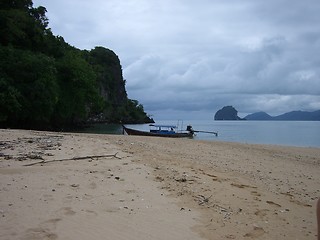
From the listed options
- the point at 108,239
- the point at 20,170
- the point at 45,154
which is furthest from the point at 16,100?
the point at 108,239

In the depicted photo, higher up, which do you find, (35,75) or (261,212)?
(35,75)

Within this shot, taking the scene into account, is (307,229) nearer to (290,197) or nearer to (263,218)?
(263,218)

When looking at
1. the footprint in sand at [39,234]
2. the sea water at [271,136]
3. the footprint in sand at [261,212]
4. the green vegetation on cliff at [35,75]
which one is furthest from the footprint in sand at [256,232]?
the sea water at [271,136]

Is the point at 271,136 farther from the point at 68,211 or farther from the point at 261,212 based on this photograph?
the point at 68,211

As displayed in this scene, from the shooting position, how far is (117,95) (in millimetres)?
120938

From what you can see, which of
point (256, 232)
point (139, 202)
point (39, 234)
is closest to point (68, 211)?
point (39, 234)

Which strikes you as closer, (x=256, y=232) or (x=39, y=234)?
(x=39, y=234)

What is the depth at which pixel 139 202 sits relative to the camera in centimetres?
554

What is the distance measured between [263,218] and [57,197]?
146 inches

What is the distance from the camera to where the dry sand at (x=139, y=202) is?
437 cm

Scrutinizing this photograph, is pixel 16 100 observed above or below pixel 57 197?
above

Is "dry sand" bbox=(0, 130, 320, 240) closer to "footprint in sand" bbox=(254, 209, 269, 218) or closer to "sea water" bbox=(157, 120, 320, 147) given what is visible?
"footprint in sand" bbox=(254, 209, 269, 218)

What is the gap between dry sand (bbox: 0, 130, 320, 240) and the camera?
14.3 feet

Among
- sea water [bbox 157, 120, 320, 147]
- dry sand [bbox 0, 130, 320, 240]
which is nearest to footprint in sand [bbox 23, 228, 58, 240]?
dry sand [bbox 0, 130, 320, 240]
